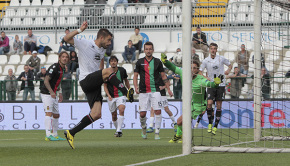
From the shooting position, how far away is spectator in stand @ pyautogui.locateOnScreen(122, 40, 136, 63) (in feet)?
75.4

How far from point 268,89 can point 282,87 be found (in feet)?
4.28

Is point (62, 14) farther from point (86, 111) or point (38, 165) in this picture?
point (38, 165)

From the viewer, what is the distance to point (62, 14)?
85.3 ft

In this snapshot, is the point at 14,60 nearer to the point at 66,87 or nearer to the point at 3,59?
the point at 3,59

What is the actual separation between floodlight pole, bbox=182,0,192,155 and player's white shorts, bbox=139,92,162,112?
14.1ft

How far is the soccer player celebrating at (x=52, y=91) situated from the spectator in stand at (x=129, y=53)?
10020 millimetres

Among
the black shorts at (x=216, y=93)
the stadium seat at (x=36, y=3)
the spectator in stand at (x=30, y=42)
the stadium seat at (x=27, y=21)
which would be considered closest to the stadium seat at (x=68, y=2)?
the stadium seat at (x=36, y=3)

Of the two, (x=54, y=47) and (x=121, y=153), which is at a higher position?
(x=54, y=47)

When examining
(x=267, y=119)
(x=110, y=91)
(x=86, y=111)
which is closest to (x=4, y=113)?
(x=86, y=111)

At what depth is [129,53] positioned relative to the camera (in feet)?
75.7

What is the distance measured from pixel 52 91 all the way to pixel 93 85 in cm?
315

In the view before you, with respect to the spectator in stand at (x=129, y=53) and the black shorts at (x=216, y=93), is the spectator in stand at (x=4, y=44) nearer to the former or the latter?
the spectator in stand at (x=129, y=53)

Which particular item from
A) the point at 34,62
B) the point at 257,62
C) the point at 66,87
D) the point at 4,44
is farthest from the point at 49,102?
the point at 4,44

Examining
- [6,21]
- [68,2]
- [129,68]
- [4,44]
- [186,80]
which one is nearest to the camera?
[186,80]
